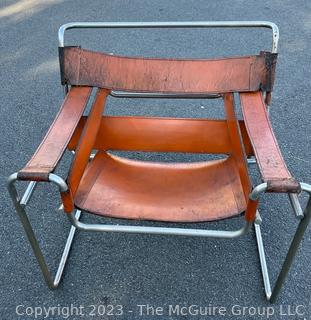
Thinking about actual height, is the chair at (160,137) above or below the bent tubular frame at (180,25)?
below

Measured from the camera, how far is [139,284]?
4.86 ft

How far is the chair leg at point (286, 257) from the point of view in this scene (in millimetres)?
1081

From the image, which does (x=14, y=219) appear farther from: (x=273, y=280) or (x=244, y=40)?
(x=244, y=40)

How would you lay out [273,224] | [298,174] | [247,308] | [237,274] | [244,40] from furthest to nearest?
[244,40] → [298,174] → [273,224] → [237,274] → [247,308]

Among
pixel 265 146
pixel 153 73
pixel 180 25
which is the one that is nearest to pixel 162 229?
pixel 265 146

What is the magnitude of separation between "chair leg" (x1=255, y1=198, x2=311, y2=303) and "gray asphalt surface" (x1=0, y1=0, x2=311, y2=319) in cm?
4

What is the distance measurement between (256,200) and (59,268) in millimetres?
838

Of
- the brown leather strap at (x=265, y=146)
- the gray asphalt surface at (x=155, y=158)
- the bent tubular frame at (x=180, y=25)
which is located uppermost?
the bent tubular frame at (x=180, y=25)

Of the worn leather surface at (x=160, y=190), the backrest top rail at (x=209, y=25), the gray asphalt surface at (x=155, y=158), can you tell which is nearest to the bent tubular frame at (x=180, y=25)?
the backrest top rail at (x=209, y=25)

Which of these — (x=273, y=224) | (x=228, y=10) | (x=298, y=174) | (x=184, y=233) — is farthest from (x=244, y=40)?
(x=184, y=233)

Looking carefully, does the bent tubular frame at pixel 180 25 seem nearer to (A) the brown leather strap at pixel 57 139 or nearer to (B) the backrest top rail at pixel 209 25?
(B) the backrest top rail at pixel 209 25

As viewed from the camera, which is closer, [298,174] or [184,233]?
[184,233]

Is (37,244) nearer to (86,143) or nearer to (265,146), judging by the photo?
(86,143)

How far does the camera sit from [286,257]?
1207 mm
